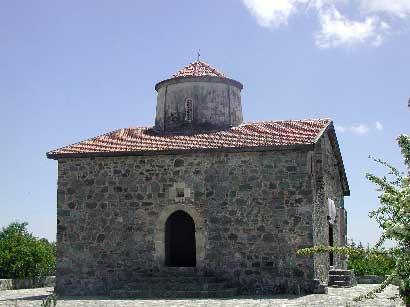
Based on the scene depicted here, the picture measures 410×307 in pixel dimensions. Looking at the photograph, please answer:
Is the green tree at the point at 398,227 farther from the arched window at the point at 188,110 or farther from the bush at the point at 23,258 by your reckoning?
the bush at the point at 23,258

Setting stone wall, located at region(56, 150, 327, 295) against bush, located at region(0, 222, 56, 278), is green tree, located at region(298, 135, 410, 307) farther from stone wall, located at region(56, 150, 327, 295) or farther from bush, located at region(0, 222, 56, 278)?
bush, located at region(0, 222, 56, 278)

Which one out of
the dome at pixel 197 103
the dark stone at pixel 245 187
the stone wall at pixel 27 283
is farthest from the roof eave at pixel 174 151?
the stone wall at pixel 27 283

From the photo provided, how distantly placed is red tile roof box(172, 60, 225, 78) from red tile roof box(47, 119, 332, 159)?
2.36m

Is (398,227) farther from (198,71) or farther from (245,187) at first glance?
(198,71)

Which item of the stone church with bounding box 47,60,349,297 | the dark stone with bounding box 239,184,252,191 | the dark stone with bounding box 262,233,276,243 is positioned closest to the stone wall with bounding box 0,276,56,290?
the stone church with bounding box 47,60,349,297

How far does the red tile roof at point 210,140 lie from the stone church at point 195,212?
0.12 feet

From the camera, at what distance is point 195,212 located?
17.6m

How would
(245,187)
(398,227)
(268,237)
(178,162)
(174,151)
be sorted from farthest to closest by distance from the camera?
(178,162), (174,151), (245,187), (268,237), (398,227)

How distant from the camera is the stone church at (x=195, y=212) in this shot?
55.4 feet

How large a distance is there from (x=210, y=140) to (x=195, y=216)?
243 centimetres

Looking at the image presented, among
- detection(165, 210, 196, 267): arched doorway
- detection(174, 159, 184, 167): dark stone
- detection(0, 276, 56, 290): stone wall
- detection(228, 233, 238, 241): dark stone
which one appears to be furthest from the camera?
detection(0, 276, 56, 290): stone wall

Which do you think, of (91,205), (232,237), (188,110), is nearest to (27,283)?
(91,205)

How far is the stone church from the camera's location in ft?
55.4

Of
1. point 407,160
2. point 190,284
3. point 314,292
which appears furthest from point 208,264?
point 407,160
